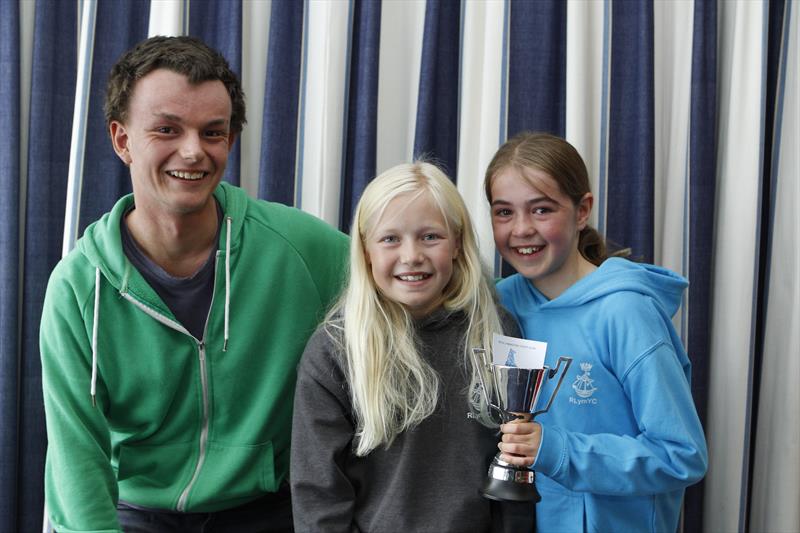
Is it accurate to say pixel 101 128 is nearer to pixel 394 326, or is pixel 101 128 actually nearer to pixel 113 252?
pixel 113 252

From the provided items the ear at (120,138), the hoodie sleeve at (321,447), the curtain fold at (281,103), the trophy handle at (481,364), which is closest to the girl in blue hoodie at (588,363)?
the trophy handle at (481,364)

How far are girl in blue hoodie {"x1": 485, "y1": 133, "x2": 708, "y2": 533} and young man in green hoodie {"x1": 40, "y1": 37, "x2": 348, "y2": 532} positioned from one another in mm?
586

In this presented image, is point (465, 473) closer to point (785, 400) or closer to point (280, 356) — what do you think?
point (280, 356)

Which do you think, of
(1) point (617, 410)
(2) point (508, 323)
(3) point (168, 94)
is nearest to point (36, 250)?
(3) point (168, 94)

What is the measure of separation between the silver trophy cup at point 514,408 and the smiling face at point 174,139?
0.83m

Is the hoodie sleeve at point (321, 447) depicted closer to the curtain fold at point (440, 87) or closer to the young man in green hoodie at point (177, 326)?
the young man in green hoodie at point (177, 326)

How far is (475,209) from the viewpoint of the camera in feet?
8.36

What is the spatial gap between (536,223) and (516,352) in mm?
387

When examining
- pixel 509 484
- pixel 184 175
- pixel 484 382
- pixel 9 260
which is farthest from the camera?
pixel 9 260

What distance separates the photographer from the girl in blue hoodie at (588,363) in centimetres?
185

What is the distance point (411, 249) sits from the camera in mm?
1943

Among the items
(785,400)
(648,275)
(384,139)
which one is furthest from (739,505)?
(384,139)

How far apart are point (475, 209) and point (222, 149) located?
2.74 ft

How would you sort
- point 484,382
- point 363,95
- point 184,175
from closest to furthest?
1. point 484,382
2. point 184,175
3. point 363,95
